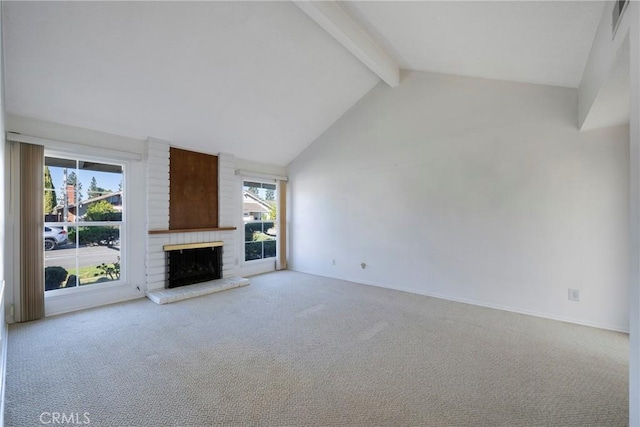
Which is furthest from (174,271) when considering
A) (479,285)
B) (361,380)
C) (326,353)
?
(479,285)

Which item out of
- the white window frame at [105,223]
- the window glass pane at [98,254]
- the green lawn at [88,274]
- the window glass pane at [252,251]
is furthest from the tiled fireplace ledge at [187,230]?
the green lawn at [88,274]

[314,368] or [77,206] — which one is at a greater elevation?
[77,206]

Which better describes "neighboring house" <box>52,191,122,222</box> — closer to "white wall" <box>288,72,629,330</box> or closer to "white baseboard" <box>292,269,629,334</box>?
"white wall" <box>288,72,629,330</box>

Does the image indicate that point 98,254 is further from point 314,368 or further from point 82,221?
point 314,368

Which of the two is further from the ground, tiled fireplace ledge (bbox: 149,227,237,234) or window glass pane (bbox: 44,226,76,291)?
tiled fireplace ledge (bbox: 149,227,237,234)

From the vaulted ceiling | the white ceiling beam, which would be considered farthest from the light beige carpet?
the white ceiling beam

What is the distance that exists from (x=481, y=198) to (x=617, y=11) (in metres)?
2.33

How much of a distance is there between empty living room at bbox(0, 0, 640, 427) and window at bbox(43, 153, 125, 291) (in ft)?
0.08

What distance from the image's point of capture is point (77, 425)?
1638 mm

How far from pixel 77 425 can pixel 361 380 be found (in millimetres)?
1799

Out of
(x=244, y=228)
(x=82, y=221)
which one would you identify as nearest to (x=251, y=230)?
(x=244, y=228)

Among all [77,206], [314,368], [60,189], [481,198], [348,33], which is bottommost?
[314,368]

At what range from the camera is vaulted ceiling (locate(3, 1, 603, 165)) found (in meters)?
2.39

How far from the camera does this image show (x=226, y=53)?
10.6 feet
